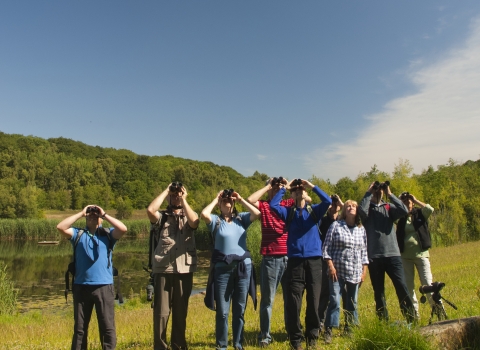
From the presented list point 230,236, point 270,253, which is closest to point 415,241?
point 270,253

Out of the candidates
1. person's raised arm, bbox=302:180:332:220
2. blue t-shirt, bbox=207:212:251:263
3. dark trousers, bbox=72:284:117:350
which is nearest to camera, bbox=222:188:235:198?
blue t-shirt, bbox=207:212:251:263

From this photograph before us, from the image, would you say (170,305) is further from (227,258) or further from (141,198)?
(141,198)

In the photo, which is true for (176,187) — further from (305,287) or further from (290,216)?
(305,287)

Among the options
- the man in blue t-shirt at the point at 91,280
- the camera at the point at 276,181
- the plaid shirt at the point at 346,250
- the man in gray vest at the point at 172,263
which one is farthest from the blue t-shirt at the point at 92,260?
the plaid shirt at the point at 346,250

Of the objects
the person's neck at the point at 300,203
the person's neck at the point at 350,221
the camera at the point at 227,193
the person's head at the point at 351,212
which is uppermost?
the camera at the point at 227,193

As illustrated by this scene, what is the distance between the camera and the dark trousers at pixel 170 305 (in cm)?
457

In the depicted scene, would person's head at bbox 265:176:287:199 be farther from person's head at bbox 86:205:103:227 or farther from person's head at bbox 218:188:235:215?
person's head at bbox 86:205:103:227

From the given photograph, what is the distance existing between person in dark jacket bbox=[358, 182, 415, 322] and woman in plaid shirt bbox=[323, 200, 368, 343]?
117 millimetres

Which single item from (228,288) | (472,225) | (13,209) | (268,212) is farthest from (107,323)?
(13,209)

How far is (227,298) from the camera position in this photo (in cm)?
464

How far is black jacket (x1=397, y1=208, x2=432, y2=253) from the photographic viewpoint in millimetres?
5895

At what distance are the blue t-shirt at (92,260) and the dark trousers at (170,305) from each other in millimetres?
597

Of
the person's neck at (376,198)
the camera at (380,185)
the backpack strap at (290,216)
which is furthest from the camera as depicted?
the person's neck at (376,198)

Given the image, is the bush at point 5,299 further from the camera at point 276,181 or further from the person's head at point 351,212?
the person's head at point 351,212
